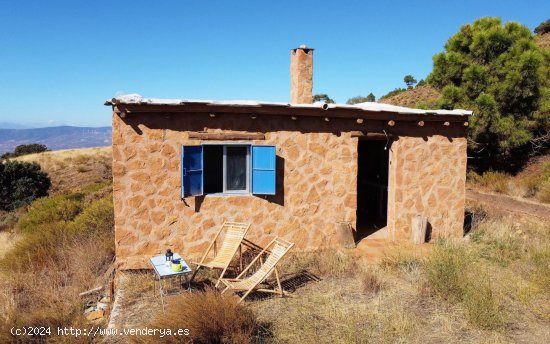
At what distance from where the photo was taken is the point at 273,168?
25.4 feet

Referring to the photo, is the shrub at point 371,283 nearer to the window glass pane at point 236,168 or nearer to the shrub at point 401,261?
the shrub at point 401,261

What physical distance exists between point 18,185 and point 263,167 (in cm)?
1564

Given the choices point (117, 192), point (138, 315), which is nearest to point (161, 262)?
point (138, 315)

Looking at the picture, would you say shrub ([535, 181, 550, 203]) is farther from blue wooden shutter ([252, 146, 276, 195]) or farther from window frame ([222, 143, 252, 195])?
window frame ([222, 143, 252, 195])

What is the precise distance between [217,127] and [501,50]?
13599 mm

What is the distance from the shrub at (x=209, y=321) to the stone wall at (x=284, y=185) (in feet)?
8.68

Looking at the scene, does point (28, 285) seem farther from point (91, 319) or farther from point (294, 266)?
point (294, 266)

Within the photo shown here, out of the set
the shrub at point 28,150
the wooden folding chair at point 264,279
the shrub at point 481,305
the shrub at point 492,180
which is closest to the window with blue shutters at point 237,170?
the wooden folding chair at point 264,279

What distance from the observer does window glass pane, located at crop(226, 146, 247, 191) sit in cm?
780

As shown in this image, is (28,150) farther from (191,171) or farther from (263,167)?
(263,167)

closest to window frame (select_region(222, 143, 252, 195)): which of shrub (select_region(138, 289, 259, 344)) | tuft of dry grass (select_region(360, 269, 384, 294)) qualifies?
tuft of dry grass (select_region(360, 269, 384, 294))

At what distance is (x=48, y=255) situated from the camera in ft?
27.9

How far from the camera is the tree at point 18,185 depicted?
1808cm

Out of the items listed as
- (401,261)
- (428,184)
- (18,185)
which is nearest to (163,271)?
(401,261)
